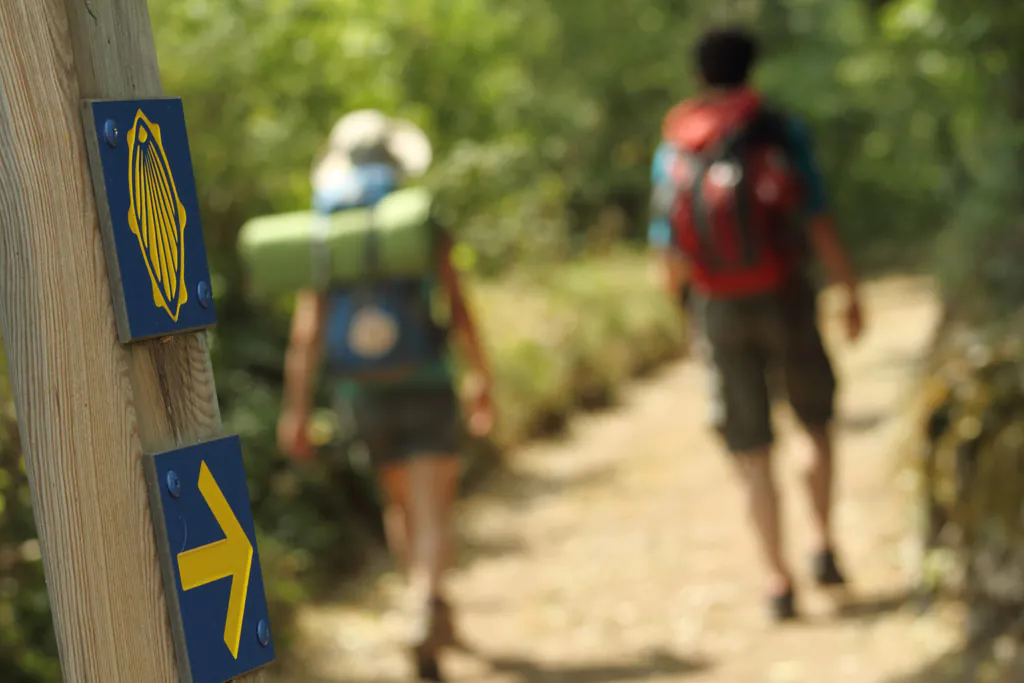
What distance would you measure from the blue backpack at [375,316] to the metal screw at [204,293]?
10.2 feet

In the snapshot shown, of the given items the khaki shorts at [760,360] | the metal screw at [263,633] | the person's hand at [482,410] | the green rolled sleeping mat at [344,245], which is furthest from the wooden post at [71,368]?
the khaki shorts at [760,360]

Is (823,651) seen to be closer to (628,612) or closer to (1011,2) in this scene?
(628,612)

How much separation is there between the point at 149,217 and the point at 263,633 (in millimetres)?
558

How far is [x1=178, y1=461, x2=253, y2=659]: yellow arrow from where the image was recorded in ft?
6.48

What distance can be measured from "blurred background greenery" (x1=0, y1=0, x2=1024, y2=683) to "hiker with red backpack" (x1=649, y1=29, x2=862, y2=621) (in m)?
0.63

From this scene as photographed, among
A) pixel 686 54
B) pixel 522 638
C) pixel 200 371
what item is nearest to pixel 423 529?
pixel 522 638

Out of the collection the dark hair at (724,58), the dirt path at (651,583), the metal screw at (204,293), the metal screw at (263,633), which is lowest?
the dirt path at (651,583)

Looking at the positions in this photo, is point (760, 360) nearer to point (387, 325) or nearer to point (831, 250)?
point (831, 250)

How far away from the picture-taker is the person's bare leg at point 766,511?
5684 millimetres

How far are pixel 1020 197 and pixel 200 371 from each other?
467 centimetres

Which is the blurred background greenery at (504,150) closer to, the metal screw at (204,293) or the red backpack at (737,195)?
the red backpack at (737,195)

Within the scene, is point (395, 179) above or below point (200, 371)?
above

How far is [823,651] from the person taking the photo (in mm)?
5336

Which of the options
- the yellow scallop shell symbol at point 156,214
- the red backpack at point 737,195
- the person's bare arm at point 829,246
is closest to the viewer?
the yellow scallop shell symbol at point 156,214
